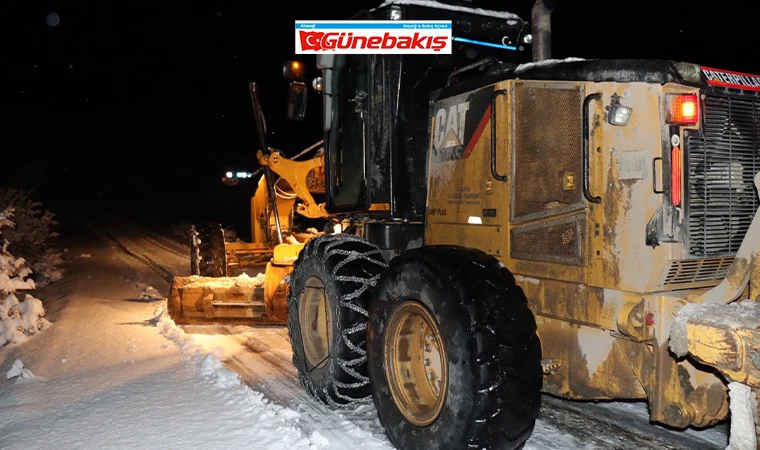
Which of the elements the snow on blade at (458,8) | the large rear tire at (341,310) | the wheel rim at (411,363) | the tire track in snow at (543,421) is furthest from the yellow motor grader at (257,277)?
the wheel rim at (411,363)

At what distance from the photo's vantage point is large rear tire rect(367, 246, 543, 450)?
11.2 ft

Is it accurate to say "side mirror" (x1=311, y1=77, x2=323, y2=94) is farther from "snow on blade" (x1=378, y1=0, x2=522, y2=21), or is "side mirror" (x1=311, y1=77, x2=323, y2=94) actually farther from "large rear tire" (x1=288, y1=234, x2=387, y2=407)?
"large rear tire" (x1=288, y1=234, x2=387, y2=407)

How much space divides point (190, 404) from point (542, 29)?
4.22 m

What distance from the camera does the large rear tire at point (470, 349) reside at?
135 inches

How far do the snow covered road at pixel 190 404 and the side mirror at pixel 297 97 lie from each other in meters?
2.75

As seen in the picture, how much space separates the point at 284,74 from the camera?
6223mm

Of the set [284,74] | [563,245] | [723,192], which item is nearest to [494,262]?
[563,245]

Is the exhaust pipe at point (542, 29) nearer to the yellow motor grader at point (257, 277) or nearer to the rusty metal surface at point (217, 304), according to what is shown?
the yellow motor grader at point (257, 277)

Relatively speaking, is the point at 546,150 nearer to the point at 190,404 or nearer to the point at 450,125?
the point at 450,125

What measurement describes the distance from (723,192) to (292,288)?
3.73 metres

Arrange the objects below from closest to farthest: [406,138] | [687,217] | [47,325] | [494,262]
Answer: [687,217]
[494,262]
[406,138]
[47,325]

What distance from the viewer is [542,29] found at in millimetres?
4582

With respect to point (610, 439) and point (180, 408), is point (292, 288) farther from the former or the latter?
point (610, 439)

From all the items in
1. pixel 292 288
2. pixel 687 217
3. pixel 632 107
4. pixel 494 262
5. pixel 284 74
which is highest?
pixel 284 74
